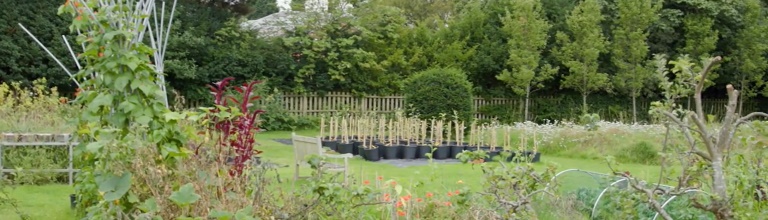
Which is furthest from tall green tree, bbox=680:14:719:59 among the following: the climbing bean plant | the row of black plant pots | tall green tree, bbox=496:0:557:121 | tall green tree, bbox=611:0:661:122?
the climbing bean plant

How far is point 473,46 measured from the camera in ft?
58.6

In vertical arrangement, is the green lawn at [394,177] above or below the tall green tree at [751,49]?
below

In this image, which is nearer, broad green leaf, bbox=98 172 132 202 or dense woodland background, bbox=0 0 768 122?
broad green leaf, bbox=98 172 132 202

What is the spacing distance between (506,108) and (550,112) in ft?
3.82

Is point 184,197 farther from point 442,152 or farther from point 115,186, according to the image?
point 442,152

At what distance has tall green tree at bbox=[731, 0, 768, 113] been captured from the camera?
18.9 metres

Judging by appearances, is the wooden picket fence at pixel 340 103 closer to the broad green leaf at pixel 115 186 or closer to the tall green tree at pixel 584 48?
the tall green tree at pixel 584 48

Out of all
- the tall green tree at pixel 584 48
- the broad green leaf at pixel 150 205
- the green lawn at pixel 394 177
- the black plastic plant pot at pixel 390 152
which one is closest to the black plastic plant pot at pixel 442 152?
the black plastic plant pot at pixel 390 152

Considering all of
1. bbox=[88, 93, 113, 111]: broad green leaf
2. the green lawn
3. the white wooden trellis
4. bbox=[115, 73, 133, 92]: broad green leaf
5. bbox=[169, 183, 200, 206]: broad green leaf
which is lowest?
the green lawn

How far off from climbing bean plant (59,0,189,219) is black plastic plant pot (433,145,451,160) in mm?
6565

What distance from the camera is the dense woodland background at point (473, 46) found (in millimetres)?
15367

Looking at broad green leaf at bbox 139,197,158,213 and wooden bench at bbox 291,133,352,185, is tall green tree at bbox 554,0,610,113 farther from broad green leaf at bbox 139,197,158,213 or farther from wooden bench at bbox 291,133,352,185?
broad green leaf at bbox 139,197,158,213

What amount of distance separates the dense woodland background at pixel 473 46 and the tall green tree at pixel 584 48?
3 centimetres

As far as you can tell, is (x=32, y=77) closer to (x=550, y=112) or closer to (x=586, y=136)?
(x=586, y=136)
